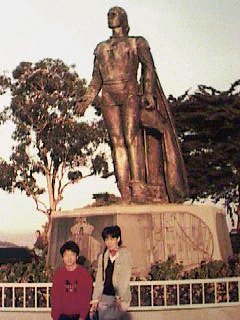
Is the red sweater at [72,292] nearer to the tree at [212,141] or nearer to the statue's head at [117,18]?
the statue's head at [117,18]

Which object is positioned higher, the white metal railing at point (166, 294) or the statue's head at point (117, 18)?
the statue's head at point (117, 18)

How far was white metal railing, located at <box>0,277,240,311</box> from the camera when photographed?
870 cm

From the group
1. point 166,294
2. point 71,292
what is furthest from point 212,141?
point 71,292

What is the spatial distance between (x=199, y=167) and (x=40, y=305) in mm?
20112

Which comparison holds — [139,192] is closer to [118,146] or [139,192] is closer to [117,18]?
[118,146]

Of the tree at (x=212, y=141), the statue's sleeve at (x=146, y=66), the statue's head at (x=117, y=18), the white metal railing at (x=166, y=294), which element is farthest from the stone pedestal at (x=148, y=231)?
the tree at (x=212, y=141)

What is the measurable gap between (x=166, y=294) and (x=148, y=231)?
1.53 meters

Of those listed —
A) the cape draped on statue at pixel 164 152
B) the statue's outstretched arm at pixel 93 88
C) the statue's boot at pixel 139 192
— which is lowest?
the statue's boot at pixel 139 192

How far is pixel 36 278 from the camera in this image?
9758 mm

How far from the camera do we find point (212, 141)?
29.3 meters

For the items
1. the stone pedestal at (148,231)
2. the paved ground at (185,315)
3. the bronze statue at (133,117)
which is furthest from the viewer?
the bronze statue at (133,117)

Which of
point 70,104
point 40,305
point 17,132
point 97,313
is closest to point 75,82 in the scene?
point 70,104

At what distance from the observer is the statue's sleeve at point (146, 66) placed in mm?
11062

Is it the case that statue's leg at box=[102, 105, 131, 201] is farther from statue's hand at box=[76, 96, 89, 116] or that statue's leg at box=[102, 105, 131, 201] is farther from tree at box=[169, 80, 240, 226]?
tree at box=[169, 80, 240, 226]
